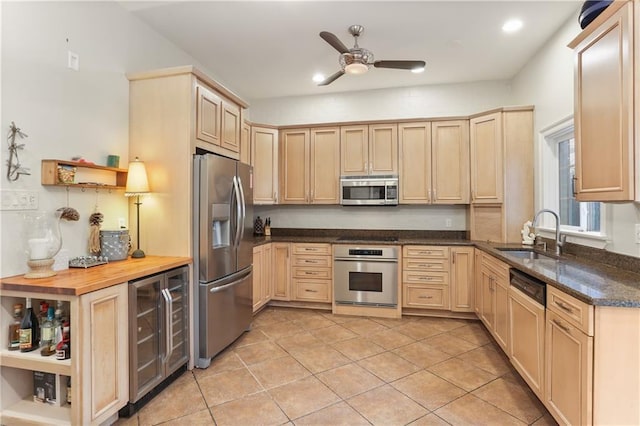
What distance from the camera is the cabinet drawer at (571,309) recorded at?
1.47 m

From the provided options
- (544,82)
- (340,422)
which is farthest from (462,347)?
(544,82)

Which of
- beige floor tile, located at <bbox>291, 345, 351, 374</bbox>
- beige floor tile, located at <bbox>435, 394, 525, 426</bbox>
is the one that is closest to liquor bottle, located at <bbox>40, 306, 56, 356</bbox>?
beige floor tile, located at <bbox>291, 345, 351, 374</bbox>

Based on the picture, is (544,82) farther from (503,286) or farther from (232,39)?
(232,39)

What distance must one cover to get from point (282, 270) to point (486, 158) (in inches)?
115

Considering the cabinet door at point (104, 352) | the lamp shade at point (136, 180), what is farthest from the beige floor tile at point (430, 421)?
the lamp shade at point (136, 180)

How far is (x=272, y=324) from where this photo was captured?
3.60 m

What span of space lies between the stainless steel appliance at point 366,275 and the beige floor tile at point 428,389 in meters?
1.35

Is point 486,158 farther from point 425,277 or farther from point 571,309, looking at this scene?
point 571,309

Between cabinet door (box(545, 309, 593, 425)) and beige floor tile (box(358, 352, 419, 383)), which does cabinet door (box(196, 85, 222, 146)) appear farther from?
cabinet door (box(545, 309, 593, 425))

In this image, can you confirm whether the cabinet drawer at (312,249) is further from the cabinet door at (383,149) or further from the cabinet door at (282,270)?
the cabinet door at (383,149)

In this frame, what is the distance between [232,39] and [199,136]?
1.23 meters

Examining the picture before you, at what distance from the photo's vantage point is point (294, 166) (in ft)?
14.6

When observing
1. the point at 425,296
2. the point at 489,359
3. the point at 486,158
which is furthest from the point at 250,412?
the point at 486,158

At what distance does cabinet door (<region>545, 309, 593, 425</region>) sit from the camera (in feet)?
4.83
